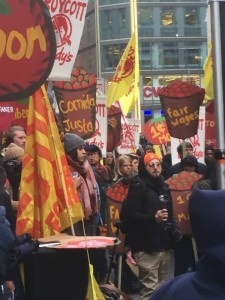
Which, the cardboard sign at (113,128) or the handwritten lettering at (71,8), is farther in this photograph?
the cardboard sign at (113,128)

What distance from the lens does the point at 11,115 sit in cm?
931

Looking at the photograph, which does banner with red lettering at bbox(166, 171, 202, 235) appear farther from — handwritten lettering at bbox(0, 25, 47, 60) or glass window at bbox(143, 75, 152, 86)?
glass window at bbox(143, 75, 152, 86)

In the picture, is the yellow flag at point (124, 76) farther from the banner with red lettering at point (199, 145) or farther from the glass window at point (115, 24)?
the glass window at point (115, 24)

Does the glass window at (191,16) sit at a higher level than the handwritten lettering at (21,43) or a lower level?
higher

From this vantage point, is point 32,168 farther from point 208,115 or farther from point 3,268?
point 208,115

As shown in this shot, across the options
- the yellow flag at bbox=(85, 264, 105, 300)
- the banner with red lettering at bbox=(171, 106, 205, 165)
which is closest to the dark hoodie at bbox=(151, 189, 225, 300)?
the yellow flag at bbox=(85, 264, 105, 300)

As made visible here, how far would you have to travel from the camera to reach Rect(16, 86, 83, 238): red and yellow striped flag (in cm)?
523

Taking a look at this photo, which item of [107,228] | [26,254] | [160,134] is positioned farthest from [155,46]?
[26,254]

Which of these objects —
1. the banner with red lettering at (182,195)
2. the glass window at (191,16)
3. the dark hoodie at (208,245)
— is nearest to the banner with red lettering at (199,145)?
the banner with red lettering at (182,195)

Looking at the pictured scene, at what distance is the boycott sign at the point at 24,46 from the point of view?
14.6ft

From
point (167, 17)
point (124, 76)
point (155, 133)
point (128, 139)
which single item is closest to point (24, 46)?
point (124, 76)

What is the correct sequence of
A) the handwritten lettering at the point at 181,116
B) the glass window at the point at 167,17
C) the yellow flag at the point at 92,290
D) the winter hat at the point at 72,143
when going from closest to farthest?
the yellow flag at the point at 92,290 → the winter hat at the point at 72,143 → the handwritten lettering at the point at 181,116 → the glass window at the point at 167,17

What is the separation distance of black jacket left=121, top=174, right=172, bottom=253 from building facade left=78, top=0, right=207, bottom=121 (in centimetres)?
4293

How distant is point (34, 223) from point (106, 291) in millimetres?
865
